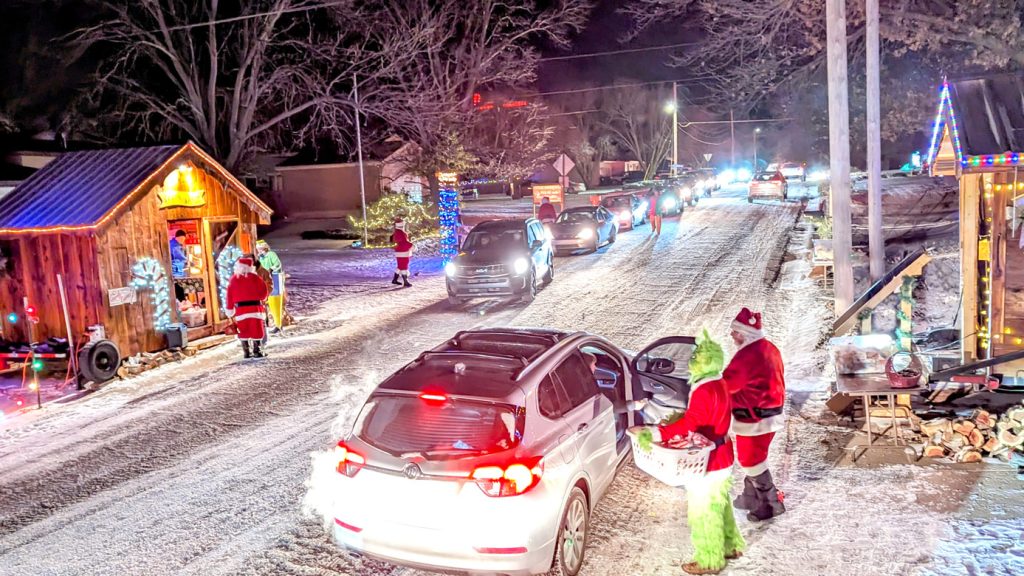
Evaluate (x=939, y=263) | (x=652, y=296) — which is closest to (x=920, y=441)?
(x=652, y=296)

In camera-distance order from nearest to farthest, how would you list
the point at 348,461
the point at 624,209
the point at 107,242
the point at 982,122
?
the point at 348,461
the point at 982,122
the point at 107,242
the point at 624,209

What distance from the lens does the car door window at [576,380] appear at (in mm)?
6297

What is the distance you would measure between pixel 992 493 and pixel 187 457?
815 cm

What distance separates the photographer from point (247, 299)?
13.8 meters

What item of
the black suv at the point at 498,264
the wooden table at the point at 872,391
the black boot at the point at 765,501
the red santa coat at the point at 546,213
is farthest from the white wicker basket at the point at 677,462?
the red santa coat at the point at 546,213

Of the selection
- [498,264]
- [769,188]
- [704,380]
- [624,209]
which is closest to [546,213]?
[624,209]

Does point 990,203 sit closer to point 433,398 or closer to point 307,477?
point 433,398

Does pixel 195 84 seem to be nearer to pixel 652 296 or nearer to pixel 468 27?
pixel 468 27

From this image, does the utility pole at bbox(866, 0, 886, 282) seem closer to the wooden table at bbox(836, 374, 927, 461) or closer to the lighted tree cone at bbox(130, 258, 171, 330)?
the wooden table at bbox(836, 374, 927, 461)

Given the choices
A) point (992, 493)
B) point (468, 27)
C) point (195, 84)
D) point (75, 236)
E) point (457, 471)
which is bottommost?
point (992, 493)

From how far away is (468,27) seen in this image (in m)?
36.1

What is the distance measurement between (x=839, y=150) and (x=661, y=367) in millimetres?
6960

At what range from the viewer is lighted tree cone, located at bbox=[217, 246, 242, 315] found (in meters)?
16.3

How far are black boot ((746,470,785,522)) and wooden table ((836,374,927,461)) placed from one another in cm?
160
